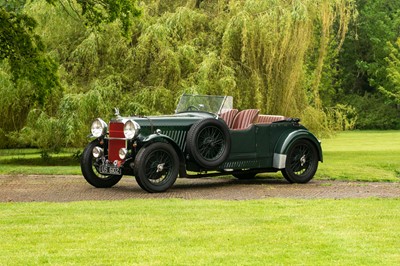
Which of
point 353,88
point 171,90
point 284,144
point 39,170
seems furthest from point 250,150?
point 353,88

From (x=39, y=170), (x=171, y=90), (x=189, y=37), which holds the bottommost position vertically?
(x=39, y=170)

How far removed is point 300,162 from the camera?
50.5 ft

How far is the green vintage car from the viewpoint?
1346 centimetres

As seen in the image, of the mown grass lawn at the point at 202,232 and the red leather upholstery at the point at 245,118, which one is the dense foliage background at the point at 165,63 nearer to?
the red leather upholstery at the point at 245,118

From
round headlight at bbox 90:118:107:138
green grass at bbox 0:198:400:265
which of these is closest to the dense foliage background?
round headlight at bbox 90:118:107:138

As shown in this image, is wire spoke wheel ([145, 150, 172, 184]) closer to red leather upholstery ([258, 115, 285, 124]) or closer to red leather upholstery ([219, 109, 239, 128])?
red leather upholstery ([219, 109, 239, 128])

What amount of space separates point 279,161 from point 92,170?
11.0 ft

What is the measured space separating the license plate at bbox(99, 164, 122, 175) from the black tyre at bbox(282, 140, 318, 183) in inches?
127

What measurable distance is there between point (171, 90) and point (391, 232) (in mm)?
13143

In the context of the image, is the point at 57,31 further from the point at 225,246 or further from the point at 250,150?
the point at 225,246

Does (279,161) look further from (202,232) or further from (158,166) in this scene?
(202,232)

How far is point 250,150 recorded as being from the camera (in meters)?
14.9

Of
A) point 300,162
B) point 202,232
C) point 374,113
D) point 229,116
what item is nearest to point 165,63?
point 229,116

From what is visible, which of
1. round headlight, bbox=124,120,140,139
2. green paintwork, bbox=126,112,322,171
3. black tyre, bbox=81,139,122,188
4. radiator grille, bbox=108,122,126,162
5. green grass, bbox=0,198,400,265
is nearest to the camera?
green grass, bbox=0,198,400,265
